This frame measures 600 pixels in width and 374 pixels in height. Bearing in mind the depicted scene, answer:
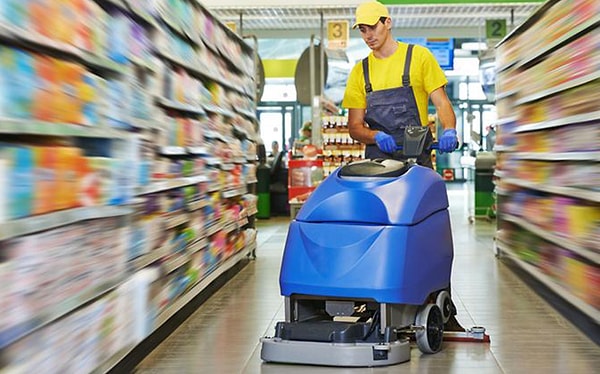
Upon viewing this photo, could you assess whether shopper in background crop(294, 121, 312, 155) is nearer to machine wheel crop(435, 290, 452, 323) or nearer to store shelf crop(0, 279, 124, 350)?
machine wheel crop(435, 290, 452, 323)

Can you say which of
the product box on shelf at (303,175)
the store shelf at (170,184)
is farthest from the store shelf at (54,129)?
the product box on shelf at (303,175)

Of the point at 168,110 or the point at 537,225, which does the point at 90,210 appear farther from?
the point at 537,225

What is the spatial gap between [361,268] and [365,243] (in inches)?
3.9

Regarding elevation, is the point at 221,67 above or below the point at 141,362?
above

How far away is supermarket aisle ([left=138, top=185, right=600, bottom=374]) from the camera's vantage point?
131 inches

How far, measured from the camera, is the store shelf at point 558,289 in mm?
3643

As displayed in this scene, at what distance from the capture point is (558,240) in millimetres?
4262

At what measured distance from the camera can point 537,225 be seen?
493cm

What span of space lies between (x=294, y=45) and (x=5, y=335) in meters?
19.0

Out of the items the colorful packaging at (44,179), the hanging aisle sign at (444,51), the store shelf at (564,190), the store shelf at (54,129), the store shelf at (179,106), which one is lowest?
the store shelf at (564,190)

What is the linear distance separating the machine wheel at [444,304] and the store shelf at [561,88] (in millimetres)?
1170

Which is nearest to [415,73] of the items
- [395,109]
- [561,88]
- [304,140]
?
[395,109]

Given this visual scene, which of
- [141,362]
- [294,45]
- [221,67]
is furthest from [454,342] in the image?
[294,45]

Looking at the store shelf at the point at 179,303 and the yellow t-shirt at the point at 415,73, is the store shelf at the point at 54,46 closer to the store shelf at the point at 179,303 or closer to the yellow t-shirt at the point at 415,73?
the store shelf at the point at 179,303
